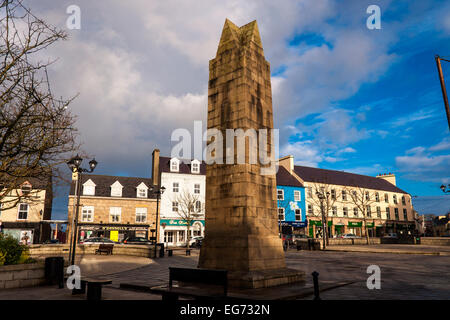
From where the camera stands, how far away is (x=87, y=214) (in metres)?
39.3

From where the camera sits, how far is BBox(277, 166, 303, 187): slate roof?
4928cm

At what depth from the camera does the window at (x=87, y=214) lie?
39156mm

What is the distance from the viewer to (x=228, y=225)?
11109 millimetres

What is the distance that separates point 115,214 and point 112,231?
7.20 feet

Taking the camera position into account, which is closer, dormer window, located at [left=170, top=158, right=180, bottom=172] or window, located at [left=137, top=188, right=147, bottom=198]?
window, located at [left=137, top=188, right=147, bottom=198]

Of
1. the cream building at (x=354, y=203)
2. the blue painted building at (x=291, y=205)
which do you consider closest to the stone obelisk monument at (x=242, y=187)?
the blue painted building at (x=291, y=205)

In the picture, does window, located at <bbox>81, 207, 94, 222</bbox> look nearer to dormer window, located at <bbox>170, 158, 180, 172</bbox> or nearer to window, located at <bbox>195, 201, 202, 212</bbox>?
dormer window, located at <bbox>170, 158, 180, 172</bbox>

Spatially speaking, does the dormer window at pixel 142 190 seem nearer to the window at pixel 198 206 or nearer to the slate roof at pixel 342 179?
the window at pixel 198 206

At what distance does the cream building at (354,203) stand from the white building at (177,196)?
57.2ft

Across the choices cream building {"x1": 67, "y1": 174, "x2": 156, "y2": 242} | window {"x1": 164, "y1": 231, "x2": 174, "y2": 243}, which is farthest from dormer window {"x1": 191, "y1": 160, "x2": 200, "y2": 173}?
window {"x1": 164, "y1": 231, "x2": 174, "y2": 243}

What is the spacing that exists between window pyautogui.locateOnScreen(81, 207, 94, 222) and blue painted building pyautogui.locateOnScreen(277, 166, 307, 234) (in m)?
26.6

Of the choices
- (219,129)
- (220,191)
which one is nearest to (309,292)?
(220,191)

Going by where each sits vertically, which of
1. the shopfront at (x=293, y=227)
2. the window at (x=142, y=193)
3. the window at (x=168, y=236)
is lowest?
the window at (x=168, y=236)

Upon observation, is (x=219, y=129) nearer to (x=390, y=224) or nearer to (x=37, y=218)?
(x=37, y=218)
